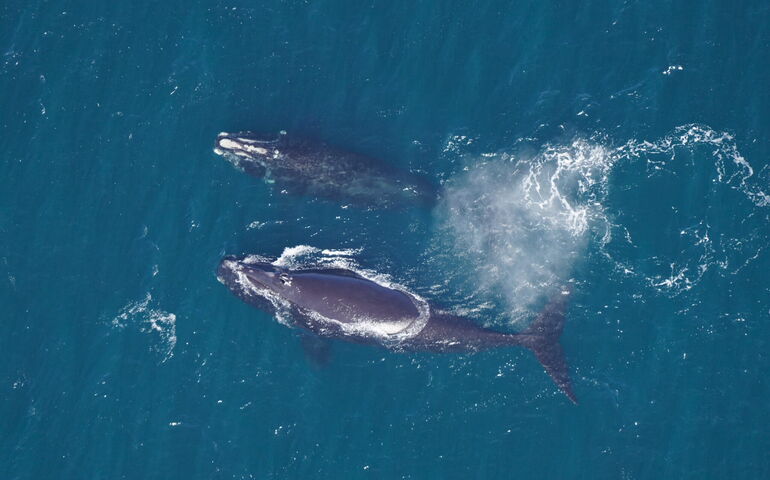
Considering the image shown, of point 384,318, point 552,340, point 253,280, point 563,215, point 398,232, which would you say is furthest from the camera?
point 398,232

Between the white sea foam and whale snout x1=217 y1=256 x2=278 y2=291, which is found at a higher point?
the white sea foam

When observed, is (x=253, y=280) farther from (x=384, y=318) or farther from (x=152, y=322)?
(x=384, y=318)

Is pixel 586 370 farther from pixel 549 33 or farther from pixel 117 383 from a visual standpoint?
pixel 117 383

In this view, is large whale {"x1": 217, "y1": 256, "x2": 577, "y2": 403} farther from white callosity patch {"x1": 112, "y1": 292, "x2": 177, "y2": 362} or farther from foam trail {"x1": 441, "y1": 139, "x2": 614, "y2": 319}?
white callosity patch {"x1": 112, "y1": 292, "x2": 177, "y2": 362}

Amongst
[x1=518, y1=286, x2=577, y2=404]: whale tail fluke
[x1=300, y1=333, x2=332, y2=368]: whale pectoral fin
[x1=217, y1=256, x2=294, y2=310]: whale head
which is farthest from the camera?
[x1=217, y1=256, x2=294, y2=310]: whale head

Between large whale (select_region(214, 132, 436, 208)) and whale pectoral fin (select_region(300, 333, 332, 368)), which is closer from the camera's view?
whale pectoral fin (select_region(300, 333, 332, 368))

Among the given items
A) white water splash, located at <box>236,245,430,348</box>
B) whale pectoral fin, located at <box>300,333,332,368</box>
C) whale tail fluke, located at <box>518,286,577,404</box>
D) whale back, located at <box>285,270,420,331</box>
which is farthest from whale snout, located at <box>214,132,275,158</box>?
whale tail fluke, located at <box>518,286,577,404</box>

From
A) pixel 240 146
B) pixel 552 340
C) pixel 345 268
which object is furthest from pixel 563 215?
pixel 240 146

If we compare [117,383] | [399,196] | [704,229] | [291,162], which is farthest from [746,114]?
[117,383]
